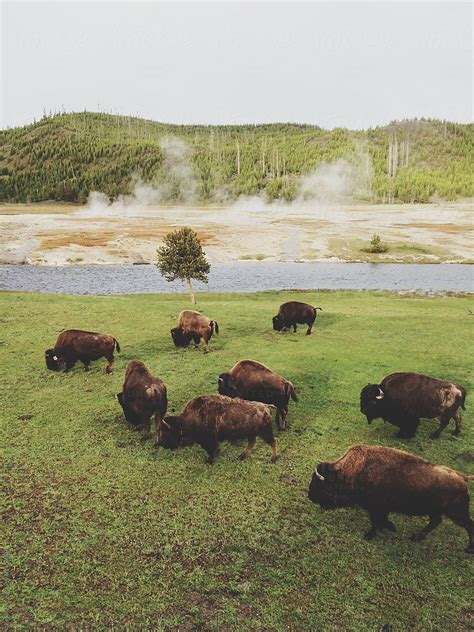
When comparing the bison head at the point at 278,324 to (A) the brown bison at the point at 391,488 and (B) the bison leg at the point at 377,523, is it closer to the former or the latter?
(A) the brown bison at the point at 391,488

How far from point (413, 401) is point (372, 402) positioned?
0.96 m

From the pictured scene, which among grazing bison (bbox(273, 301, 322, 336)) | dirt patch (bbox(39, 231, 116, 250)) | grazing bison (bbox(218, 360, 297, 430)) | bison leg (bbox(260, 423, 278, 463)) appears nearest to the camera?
bison leg (bbox(260, 423, 278, 463))

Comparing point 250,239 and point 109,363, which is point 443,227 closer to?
point 250,239

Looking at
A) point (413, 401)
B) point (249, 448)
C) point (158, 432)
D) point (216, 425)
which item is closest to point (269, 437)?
point (249, 448)

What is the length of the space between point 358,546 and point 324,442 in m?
3.29

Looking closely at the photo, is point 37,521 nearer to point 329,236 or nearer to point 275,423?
point 275,423

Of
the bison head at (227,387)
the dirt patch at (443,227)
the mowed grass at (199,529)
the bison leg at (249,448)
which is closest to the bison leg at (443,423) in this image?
the mowed grass at (199,529)

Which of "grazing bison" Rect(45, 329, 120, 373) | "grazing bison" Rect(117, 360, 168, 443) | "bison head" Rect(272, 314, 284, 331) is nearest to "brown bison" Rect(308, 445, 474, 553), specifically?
"grazing bison" Rect(117, 360, 168, 443)

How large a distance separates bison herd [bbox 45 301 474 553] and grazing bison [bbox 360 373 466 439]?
2 cm

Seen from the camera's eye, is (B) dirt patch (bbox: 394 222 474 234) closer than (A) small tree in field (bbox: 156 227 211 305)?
No

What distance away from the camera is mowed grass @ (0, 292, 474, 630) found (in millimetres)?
5949

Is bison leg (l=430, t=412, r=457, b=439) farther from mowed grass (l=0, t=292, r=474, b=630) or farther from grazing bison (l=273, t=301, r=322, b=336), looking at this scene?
grazing bison (l=273, t=301, r=322, b=336)

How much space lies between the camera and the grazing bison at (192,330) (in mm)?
17219

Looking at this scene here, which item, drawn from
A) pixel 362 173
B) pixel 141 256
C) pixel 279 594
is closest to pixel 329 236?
pixel 141 256
